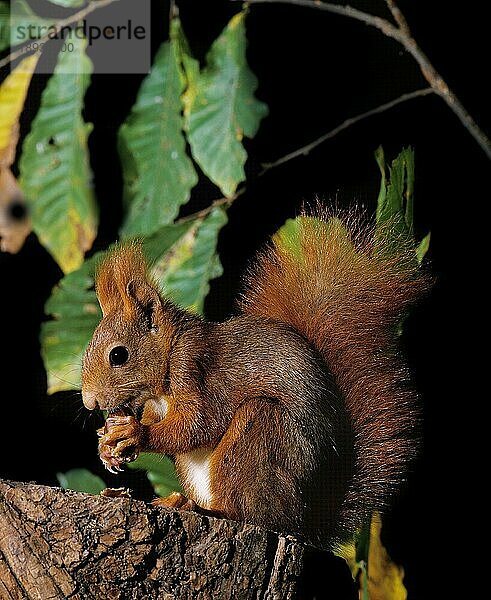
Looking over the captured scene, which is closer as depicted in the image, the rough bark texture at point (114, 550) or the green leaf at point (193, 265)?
the rough bark texture at point (114, 550)

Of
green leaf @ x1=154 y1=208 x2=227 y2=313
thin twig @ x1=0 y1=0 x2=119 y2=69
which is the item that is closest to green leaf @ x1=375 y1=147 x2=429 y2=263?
green leaf @ x1=154 y1=208 x2=227 y2=313

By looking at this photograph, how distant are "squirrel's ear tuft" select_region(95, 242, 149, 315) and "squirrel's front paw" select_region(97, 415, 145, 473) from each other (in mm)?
192

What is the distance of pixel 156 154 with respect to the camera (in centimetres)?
185

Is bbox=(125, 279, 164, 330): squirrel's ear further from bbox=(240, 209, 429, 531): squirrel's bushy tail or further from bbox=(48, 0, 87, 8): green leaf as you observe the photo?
bbox=(48, 0, 87, 8): green leaf

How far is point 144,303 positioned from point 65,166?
0.63 meters

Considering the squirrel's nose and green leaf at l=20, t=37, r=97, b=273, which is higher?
green leaf at l=20, t=37, r=97, b=273

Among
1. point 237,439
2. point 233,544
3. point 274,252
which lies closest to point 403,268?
point 274,252

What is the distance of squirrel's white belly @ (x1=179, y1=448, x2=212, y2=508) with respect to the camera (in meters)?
1.26

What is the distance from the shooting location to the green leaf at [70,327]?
175 centimetres

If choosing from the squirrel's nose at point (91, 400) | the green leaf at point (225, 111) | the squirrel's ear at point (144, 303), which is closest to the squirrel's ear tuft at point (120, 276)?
the squirrel's ear at point (144, 303)

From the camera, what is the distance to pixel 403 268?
1441 mm

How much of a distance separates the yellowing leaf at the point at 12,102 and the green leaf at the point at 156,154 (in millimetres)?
222

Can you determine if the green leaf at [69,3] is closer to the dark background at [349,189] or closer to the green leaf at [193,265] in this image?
the dark background at [349,189]

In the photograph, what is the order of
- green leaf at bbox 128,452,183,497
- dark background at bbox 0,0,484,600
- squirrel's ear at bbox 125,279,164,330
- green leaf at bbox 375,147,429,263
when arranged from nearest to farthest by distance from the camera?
squirrel's ear at bbox 125,279,164,330, green leaf at bbox 375,147,429,263, green leaf at bbox 128,452,183,497, dark background at bbox 0,0,484,600
